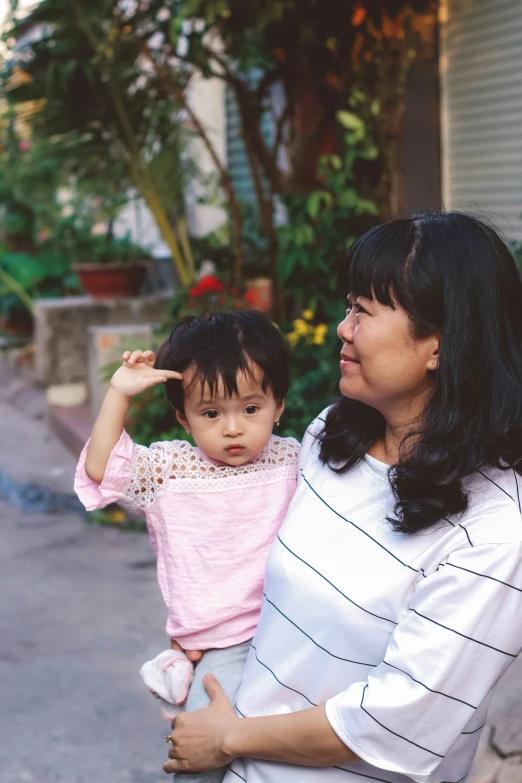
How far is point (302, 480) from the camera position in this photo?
180 cm

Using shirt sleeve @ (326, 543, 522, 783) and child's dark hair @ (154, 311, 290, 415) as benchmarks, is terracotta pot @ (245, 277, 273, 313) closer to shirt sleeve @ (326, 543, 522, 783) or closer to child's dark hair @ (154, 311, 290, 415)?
child's dark hair @ (154, 311, 290, 415)

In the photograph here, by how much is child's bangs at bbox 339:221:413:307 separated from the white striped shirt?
0.29 metres

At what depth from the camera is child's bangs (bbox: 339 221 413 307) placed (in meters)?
1.57

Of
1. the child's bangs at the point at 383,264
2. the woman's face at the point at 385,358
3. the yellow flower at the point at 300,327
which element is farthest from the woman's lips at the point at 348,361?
the yellow flower at the point at 300,327

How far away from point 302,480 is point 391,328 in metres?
0.35

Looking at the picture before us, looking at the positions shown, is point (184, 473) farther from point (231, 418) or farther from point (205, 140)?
point (205, 140)

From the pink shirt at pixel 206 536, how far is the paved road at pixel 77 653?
1.52 meters

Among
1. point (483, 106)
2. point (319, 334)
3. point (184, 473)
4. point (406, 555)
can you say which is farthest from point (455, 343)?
point (483, 106)

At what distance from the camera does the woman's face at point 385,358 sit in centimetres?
159

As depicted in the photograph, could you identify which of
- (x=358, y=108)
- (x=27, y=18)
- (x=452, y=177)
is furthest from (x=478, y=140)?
(x=27, y=18)


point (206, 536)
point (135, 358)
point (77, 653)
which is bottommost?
point (77, 653)

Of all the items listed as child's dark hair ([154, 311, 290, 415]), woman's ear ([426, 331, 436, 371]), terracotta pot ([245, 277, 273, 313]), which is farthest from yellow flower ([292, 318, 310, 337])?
woman's ear ([426, 331, 436, 371])

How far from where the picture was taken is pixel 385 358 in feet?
5.28

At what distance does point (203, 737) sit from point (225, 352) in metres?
0.69
